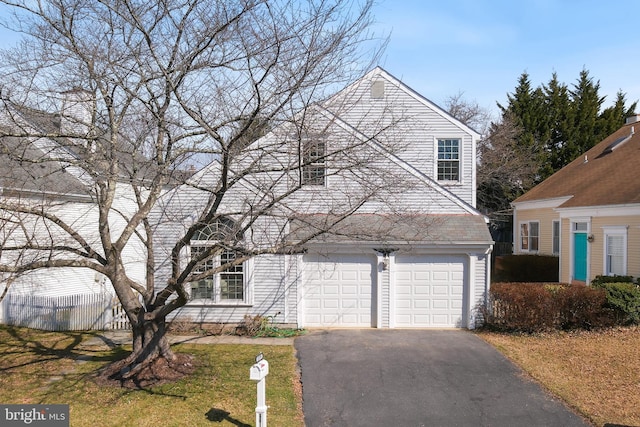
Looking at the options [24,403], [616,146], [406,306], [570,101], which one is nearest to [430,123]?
[406,306]

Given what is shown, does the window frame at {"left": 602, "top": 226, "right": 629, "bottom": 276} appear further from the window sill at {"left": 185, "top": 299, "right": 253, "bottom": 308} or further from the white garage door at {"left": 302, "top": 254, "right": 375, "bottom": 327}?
the window sill at {"left": 185, "top": 299, "right": 253, "bottom": 308}

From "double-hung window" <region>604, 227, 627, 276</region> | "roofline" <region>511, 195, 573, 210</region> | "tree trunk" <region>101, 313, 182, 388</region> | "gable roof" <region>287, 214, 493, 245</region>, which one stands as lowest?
"tree trunk" <region>101, 313, 182, 388</region>

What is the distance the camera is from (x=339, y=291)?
13.5 m

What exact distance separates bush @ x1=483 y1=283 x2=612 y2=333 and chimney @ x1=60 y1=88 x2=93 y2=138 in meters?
11.3

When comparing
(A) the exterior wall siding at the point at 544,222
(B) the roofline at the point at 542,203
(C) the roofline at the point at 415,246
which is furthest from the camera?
(A) the exterior wall siding at the point at 544,222

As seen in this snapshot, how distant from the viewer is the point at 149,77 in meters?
7.50

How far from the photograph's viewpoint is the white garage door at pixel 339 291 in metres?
13.5

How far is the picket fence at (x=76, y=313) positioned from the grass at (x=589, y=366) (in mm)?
10739

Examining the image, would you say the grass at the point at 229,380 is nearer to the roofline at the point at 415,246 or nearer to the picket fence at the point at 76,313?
the picket fence at the point at 76,313

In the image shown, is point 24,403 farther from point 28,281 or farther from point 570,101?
point 570,101

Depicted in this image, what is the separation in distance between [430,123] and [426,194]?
123 inches

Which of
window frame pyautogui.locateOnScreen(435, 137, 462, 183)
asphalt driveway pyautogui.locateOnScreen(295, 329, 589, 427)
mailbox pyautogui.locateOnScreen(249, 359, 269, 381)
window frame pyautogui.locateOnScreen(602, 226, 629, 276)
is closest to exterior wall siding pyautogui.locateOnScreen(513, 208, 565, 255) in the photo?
window frame pyautogui.locateOnScreen(602, 226, 629, 276)

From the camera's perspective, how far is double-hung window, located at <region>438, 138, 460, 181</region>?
50.8 ft

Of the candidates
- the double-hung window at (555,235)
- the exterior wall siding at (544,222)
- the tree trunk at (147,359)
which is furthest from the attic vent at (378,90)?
the double-hung window at (555,235)
